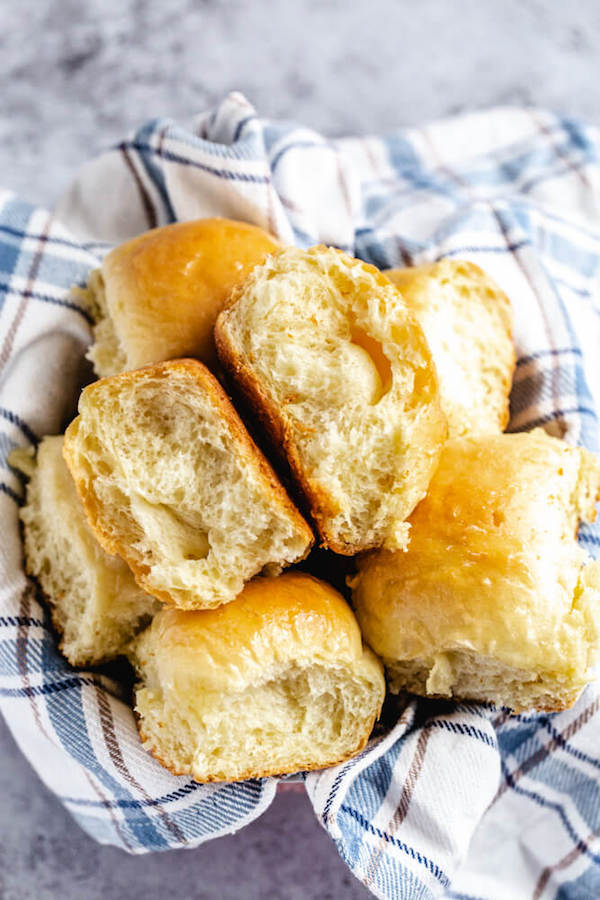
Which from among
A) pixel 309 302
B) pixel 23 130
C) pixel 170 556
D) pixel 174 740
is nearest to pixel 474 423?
pixel 309 302

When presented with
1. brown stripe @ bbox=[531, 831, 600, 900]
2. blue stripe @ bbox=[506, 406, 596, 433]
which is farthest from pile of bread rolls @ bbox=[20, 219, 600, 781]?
brown stripe @ bbox=[531, 831, 600, 900]

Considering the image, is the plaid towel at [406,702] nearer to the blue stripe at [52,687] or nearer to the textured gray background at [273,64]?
the blue stripe at [52,687]

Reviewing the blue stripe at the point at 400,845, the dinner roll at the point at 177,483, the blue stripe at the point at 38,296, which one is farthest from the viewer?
the blue stripe at the point at 38,296

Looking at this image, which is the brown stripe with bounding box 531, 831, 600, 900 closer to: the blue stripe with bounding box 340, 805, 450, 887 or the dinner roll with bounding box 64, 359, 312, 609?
the blue stripe with bounding box 340, 805, 450, 887

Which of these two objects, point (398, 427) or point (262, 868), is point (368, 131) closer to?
point (398, 427)

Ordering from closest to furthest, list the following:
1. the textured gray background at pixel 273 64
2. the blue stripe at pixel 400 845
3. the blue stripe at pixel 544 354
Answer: the blue stripe at pixel 400 845 < the blue stripe at pixel 544 354 < the textured gray background at pixel 273 64

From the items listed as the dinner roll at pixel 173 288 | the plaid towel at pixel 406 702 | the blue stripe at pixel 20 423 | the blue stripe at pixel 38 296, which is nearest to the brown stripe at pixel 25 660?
the plaid towel at pixel 406 702

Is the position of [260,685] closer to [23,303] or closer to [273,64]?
[23,303]
